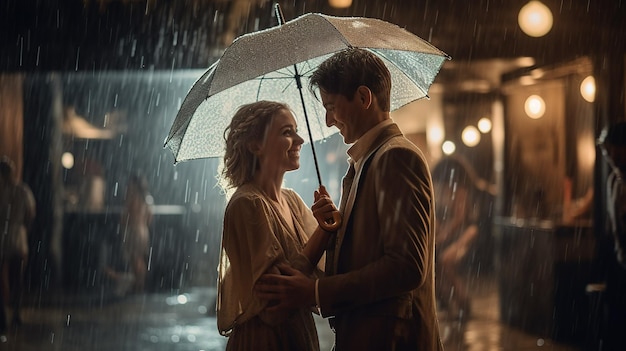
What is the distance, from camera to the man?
307cm

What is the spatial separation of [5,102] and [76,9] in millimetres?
5217

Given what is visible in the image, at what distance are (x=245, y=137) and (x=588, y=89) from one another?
7.00 meters

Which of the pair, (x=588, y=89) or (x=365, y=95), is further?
(x=588, y=89)

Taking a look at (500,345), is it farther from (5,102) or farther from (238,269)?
(5,102)

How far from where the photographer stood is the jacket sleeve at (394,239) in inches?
120

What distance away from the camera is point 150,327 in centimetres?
1040

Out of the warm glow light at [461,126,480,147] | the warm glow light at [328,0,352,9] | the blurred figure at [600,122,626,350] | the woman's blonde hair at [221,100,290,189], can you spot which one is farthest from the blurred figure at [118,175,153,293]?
the woman's blonde hair at [221,100,290,189]

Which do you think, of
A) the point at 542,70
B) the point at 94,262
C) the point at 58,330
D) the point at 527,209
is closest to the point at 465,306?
the point at 527,209

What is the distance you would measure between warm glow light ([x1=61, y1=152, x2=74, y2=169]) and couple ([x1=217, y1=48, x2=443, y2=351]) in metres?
13.4

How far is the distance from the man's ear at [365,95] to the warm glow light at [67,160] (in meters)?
13.8

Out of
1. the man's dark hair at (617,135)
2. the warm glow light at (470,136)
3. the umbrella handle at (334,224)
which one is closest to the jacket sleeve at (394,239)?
the umbrella handle at (334,224)

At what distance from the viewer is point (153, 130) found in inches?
742

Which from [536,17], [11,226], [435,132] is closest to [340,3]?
[536,17]

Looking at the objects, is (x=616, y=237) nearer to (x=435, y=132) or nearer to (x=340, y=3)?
(x=340, y=3)
